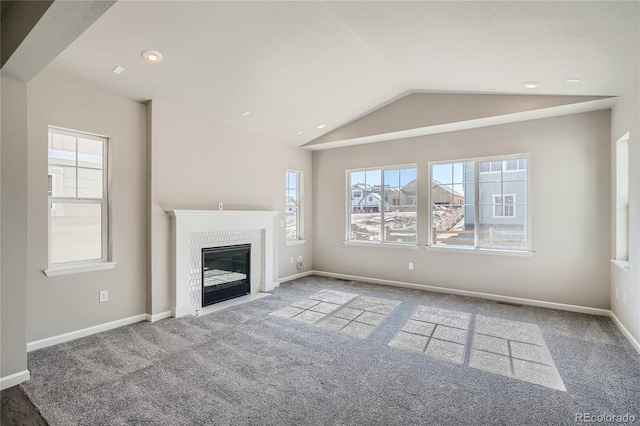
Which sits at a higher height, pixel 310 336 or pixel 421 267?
pixel 421 267

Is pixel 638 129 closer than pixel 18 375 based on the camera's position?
No

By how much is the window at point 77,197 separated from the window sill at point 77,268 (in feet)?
0.38

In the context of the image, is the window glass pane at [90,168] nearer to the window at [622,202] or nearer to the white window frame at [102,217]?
the white window frame at [102,217]

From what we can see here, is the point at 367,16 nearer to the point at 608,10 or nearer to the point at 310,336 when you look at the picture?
the point at 608,10

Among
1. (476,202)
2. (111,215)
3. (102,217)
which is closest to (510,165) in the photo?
(476,202)

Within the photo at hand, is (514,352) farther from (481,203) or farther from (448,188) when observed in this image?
(448,188)

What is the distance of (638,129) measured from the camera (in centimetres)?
298

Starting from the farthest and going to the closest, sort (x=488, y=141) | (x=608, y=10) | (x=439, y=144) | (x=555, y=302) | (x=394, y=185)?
(x=394, y=185)
(x=439, y=144)
(x=488, y=141)
(x=555, y=302)
(x=608, y=10)

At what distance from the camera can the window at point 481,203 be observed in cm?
459

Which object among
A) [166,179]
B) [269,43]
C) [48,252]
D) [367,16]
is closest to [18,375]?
[48,252]

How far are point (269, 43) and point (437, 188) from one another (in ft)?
11.9

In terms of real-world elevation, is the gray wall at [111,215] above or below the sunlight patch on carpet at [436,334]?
above

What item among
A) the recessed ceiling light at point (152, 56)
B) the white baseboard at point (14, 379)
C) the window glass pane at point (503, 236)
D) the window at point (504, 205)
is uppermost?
the recessed ceiling light at point (152, 56)

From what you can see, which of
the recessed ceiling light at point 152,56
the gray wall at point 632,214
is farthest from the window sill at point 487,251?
the recessed ceiling light at point 152,56
